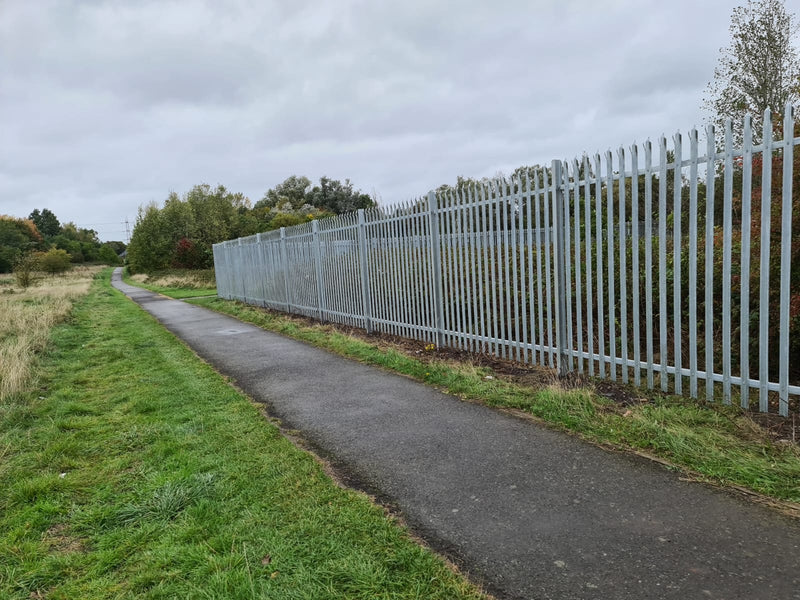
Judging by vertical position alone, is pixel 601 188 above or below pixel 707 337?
above

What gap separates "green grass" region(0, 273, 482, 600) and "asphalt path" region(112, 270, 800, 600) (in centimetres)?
27

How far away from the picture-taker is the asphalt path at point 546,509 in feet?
7.69

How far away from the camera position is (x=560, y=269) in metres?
5.44

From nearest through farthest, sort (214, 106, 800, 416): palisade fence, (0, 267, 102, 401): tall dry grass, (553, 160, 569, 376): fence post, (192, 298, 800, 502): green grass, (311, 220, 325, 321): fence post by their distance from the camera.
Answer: (192, 298, 800, 502): green grass, (214, 106, 800, 416): palisade fence, (553, 160, 569, 376): fence post, (0, 267, 102, 401): tall dry grass, (311, 220, 325, 321): fence post

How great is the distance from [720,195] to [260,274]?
13.2 m

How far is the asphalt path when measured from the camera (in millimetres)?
2344

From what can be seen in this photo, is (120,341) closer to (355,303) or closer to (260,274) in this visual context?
(355,303)

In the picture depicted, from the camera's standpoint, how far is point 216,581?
239 centimetres

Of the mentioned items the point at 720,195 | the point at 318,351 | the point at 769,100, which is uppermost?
the point at 769,100

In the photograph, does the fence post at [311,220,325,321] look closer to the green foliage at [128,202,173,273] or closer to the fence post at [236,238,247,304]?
the fence post at [236,238,247,304]

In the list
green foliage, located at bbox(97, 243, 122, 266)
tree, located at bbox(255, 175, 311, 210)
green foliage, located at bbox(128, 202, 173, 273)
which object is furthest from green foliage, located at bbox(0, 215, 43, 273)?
tree, located at bbox(255, 175, 311, 210)

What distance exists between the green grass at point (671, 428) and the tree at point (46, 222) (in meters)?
136

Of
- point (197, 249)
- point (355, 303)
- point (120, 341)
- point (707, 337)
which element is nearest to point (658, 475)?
point (707, 337)

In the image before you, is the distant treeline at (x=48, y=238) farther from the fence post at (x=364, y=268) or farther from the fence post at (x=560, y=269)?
the fence post at (x=560, y=269)
